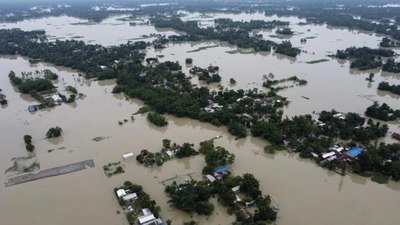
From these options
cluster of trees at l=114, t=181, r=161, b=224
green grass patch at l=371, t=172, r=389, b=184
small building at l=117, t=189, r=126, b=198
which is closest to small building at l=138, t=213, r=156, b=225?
cluster of trees at l=114, t=181, r=161, b=224

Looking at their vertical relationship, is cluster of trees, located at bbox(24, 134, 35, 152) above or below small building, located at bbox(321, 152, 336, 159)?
above

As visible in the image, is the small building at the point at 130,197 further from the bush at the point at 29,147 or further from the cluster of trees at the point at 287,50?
the cluster of trees at the point at 287,50

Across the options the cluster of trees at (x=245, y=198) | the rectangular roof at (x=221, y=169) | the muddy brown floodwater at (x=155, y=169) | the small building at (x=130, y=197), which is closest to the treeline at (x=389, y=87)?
the muddy brown floodwater at (x=155, y=169)

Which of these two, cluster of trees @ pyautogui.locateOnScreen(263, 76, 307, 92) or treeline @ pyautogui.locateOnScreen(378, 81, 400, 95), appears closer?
treeline @ pyautogui.locateOnScreen(378, 81, 400, 95)

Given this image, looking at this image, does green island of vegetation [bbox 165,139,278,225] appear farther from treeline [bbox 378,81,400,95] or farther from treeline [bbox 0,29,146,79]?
treeline [bbox 0,29,146,79]

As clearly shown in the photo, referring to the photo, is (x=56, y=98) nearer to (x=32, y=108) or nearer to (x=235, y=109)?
(x=32, y=108)

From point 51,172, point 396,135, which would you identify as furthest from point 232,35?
point 51,172
